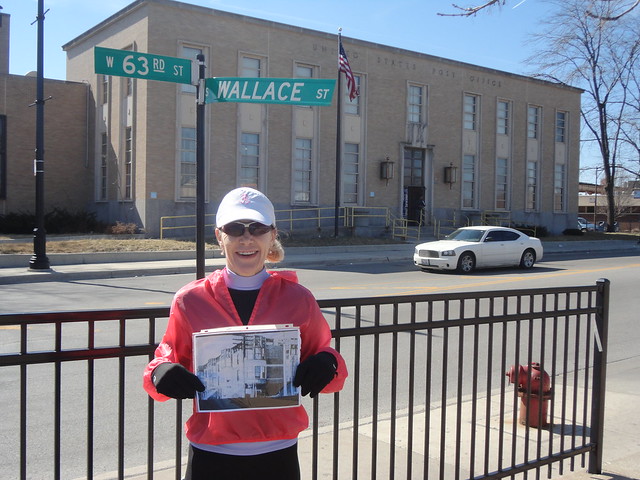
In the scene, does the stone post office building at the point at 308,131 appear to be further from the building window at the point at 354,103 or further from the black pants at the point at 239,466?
the black pants at the point at 239,466

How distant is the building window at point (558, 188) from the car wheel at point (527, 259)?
22976 mm

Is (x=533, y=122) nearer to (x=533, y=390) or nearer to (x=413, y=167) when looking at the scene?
(x=413, y=167)

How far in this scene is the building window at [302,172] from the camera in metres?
30.2

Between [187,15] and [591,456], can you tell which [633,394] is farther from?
[187,15]

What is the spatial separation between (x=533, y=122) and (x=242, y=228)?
41.1 meters

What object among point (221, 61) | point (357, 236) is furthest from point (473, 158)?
point (221, 61)

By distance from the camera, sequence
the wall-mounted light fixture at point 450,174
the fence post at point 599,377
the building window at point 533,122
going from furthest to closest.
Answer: the building window at point 533,122 → the wall-mounted light fixture at point 450,174 → the fence post at point 599,377

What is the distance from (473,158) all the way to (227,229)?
→ 119 ft

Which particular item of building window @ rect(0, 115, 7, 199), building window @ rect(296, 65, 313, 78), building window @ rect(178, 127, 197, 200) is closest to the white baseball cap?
building window @ rect(178, 127, 197, 200)

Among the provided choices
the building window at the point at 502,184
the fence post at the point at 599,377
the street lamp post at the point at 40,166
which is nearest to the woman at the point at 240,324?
the fence post at the point at 599,377

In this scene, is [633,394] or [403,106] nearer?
[633,394]

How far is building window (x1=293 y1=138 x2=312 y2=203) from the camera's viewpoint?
30.2m

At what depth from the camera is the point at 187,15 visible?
2673 cm

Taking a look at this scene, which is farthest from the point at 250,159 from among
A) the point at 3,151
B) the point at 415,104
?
the point at 3,151
